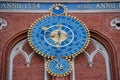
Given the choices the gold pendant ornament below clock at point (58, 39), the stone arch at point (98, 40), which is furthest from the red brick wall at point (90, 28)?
the gold pendant ornament below clock at point (58, 39)

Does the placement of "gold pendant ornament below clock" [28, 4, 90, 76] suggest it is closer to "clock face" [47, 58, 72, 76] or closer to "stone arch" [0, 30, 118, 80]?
"clock face" [47, 58, 72, 76]

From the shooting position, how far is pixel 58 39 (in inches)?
416

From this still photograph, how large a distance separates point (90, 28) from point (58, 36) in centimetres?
95

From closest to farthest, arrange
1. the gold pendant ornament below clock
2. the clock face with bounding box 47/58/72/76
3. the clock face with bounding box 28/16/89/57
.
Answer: the clock face with bounding box 47/58/72/76
the gold pendant ornament below clock
the clock face with bounding box 28/16/89/57

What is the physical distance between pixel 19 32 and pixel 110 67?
8.80 feet

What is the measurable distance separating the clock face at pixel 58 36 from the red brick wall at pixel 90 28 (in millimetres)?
267

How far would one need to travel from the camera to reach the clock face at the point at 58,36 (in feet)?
34.1

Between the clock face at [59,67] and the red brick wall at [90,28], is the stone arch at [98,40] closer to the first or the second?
the red brick wall at [90,28]

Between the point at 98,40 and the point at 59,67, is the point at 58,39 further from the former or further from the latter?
the point at 98,40

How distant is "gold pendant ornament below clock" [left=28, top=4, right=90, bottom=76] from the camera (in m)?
10.3

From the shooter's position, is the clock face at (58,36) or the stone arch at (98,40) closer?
the stone arch at (98,40)

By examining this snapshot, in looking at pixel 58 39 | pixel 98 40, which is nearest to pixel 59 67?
pixel 58 39

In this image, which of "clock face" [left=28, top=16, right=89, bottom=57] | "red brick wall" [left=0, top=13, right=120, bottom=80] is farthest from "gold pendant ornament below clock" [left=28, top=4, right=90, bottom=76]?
"red brick wall" [left=0, top=13, right=120, bottom=80]

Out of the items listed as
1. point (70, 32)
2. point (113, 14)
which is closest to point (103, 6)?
point (113, 14)
